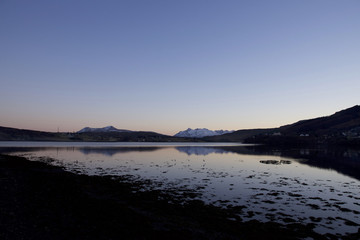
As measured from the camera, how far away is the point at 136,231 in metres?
15.9

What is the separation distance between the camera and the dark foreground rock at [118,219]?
15172 mm

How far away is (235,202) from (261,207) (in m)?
2.83

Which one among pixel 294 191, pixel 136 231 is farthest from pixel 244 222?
pixel 294 191

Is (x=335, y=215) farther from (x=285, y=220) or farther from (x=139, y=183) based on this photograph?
(x=139, y=183)

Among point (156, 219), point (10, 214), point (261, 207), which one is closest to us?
point (10, 214)

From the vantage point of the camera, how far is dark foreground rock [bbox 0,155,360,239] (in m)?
15.2

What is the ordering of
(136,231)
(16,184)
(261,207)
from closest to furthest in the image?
(136,231), (261,207), (16,184)

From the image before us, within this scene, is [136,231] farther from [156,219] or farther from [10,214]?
[10,214]

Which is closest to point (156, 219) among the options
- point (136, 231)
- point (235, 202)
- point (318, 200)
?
point (136, 231)

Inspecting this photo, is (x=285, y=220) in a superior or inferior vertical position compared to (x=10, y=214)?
inferior

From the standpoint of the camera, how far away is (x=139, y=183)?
34.2 meters

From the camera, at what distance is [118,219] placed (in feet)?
59.6

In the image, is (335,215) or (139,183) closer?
(335,215)

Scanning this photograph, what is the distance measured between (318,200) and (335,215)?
5.67 metres
